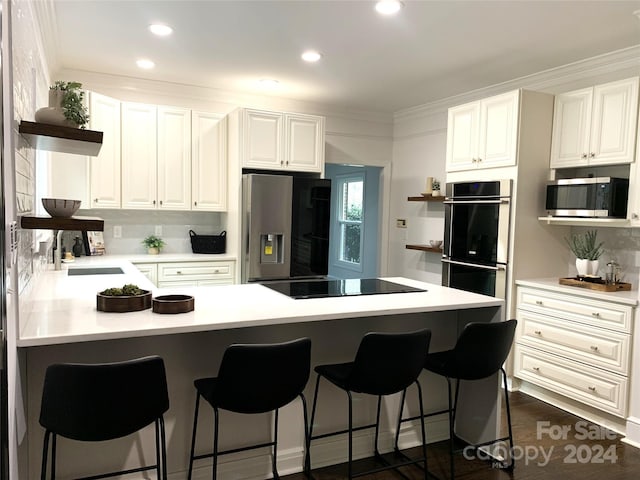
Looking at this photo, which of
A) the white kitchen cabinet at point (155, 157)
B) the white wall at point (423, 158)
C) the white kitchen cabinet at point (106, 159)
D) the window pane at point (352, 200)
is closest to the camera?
the white wall at point (423, 158)

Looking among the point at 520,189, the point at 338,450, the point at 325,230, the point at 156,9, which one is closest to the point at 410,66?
the point at 520,189

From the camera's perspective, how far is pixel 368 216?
630 centimetres

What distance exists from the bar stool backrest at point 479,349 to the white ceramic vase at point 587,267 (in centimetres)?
158

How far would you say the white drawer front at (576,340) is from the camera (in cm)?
318

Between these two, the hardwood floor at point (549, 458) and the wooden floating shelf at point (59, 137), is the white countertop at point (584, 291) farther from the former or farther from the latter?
the wooden floating shelf at point (59, 137)

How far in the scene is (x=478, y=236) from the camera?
409cm

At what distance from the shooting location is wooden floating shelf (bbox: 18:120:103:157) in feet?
6.15

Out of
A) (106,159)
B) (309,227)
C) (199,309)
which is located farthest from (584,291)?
(106,159)

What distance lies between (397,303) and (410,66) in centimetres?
247

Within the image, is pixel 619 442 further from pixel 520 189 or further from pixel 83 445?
pixel 83 445

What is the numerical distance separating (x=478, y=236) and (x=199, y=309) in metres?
2.71

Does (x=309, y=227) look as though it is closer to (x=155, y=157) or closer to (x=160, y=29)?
(x=155, y=157)

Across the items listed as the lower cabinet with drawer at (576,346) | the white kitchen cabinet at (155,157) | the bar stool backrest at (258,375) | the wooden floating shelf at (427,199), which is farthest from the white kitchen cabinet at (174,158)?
the lower cabinet with drawer at (576,346)

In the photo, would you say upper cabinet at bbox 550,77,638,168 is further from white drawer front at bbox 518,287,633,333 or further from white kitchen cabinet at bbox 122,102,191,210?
white kitchen cabinet at bbox 122,102,191,210
